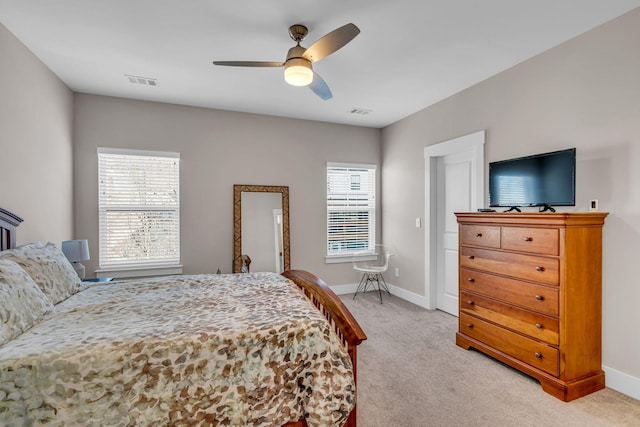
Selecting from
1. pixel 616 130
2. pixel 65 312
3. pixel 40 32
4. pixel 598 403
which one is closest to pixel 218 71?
pixel 40 32

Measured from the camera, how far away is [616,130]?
2.37m

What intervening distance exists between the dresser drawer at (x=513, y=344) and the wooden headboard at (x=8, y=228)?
3.90 meters

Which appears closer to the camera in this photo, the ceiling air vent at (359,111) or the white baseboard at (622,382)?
the white baseboard at (622,382)

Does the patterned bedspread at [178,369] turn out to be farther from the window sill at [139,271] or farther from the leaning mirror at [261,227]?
the leaning mirror at [261,227]

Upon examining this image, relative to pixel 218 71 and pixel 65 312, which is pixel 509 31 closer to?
pixel 218 71

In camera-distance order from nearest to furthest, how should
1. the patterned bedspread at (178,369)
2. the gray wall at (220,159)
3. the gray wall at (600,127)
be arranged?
the patterned bedspread at (178,369) < the gray wall at (600,127) < the gray wall at (220,159)

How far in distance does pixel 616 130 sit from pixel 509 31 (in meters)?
1.09

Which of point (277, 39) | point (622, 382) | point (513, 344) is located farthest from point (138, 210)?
point (622, 382)

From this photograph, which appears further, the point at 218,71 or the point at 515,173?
the point at 218,71

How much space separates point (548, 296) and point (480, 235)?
73 centimetres

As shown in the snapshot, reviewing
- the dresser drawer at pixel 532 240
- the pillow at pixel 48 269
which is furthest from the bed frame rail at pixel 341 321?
the pillow at pixel 48 269

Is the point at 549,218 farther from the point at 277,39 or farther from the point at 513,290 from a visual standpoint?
the point at 277,39

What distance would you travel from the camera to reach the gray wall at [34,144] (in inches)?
97.6

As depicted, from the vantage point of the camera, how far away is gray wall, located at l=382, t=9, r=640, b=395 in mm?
2279
